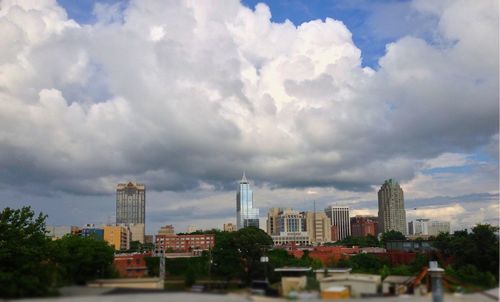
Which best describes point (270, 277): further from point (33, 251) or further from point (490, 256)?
point (490, 256)

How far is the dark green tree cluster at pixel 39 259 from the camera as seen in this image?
29.4m

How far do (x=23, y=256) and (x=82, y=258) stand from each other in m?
7.42

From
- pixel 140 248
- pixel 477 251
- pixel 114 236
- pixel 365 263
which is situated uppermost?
pixel 114 236

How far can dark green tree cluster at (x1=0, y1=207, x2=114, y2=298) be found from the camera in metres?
29.4

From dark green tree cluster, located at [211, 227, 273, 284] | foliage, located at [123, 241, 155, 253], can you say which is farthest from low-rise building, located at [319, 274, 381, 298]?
foliage, located at [123, 241, 155, 253]

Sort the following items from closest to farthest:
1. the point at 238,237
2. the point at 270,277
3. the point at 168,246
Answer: the point at 270,277 < the point at 238,237 < the point at 168,246

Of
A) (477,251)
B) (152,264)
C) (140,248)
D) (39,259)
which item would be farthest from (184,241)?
(39,259)

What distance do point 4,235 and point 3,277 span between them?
8.78m

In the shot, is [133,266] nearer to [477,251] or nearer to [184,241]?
[477,251]

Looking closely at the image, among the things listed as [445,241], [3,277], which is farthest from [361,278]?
[445,241]

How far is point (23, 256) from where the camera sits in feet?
123

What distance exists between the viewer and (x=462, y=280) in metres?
42.0

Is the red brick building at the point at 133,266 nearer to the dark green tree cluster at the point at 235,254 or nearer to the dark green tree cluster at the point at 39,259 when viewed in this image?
the dark green tree cluster at the point at 235,254

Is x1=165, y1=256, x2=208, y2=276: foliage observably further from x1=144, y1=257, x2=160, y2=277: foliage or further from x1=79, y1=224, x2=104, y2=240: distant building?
x1=79, y1=224, x2=104, y2=240: distant building
